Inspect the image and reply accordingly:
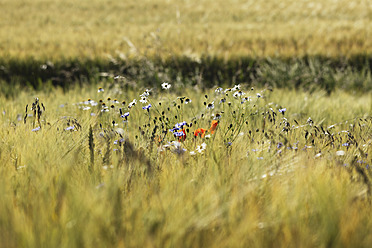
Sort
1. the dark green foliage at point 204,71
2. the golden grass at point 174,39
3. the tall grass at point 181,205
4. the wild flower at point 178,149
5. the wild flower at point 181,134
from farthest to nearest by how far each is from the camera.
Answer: the golden grass at point 174,39 < the dark green foliage at point 204,71 < the wild flower at point 181,134 < the wild flower at point 178,149 < the tall grass at point 181,205

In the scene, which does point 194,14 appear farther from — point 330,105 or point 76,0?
point 330,105

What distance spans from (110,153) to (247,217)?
761 millimetres

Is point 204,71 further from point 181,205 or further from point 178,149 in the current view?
point 181,205

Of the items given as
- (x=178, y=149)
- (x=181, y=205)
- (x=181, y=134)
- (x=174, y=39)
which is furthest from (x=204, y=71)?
(x=181, y=205)

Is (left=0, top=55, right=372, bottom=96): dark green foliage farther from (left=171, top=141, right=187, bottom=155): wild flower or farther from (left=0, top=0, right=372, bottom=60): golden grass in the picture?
(left=171, top=141, right=187, bottom=155): wild flower

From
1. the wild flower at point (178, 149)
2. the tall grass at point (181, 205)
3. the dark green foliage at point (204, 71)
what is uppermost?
the tall grass at point (181, 205)

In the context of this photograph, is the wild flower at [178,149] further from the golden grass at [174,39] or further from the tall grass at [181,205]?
A: the golden grass at [174,39]

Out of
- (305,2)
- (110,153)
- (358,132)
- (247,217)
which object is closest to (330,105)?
(358,132)

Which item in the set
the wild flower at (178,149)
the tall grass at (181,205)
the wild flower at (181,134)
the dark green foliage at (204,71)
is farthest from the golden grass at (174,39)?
the tall grass at (181,205)

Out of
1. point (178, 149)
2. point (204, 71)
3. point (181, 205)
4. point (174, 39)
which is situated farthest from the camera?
point (174, 39)

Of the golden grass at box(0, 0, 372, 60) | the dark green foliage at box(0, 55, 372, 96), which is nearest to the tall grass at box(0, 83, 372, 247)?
the golden grass at box(0, 0, 372, 60)

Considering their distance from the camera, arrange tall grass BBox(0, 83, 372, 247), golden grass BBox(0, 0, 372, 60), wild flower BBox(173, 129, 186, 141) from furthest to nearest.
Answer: golden grass BBox(0, 0, 372, 60), wild flower BBox(173, 129, 186, 141), tall grass BBox(0, 83, 372, 247)

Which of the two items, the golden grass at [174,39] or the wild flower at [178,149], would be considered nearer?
the wild flower at [178,149]

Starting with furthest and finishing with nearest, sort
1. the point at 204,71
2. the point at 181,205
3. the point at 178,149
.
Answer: the point at 204,71, the point at 178,149, the point at 181,205
